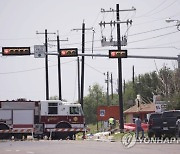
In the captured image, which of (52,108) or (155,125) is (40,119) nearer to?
(52,108)

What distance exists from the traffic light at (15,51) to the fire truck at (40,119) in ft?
26.4

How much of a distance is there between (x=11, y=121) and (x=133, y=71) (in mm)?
58175

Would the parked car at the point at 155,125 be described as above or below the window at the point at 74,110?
below

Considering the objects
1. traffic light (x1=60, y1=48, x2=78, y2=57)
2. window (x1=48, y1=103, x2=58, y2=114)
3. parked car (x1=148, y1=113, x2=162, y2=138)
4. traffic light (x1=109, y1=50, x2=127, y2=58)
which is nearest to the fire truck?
window (x1=48, y1=103, x2=58, y2=114)

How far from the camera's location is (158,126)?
3747 centimetres

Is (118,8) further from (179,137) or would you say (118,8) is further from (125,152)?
(125,152)

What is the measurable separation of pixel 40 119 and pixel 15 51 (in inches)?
358

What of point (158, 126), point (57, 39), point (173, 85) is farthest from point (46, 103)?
point (173, 85)

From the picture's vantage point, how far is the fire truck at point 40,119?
46.1m

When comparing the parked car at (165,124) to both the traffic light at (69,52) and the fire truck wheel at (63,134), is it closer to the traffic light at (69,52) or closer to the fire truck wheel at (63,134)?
the traffic light at (69,52)

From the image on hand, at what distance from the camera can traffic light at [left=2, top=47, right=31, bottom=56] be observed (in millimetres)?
39250

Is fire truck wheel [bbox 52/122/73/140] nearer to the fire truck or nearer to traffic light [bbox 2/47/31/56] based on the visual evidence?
the fire truck

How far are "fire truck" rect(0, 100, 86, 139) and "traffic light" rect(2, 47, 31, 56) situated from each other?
8.04 meters

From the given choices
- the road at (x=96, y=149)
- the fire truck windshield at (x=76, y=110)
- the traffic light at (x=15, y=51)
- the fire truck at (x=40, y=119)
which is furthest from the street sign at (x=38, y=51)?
the road at (x=96, y=149)
